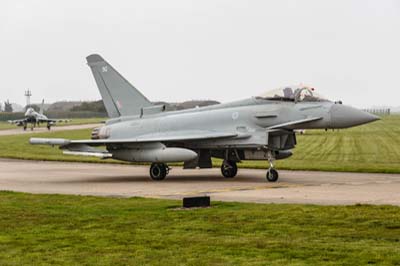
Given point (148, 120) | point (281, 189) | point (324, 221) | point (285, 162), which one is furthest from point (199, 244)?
point (285, 162)

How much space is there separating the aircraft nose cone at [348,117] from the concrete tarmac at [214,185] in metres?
1.64

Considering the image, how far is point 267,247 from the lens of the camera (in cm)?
947

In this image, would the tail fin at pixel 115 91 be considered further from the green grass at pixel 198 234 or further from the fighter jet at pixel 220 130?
the green grass at pixel 198 234

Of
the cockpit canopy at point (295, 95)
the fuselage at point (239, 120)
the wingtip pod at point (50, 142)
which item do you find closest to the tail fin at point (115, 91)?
the fuselage at point (239, 120)

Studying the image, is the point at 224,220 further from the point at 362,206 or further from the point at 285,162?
the point at 285,162

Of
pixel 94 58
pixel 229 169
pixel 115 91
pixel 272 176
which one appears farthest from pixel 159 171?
pixel 94 58

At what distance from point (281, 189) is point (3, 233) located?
9.03 m

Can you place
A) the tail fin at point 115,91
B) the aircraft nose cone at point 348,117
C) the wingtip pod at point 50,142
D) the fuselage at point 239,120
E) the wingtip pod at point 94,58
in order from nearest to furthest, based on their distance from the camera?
1. the aircraft nose cone at point 348,117
2. the fuselage at point 239,120
3. the wingtip pod at point 50,142
4. the tail fin at point 115,91
5. the wingtip pod at point 94,58

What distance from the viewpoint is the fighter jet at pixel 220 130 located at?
70.9 feet

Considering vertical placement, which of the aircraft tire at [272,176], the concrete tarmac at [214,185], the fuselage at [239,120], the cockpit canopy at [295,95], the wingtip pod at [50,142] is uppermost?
the cockpit canopy at [295,95]

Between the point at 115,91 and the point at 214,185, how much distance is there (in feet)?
21.6

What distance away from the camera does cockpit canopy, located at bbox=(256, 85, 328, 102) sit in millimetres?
21844

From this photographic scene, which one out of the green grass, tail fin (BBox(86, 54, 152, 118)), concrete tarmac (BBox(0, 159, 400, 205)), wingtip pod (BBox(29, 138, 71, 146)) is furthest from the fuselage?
the green grass

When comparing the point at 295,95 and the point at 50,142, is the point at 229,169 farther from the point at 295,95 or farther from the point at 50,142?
the point at 50,142
